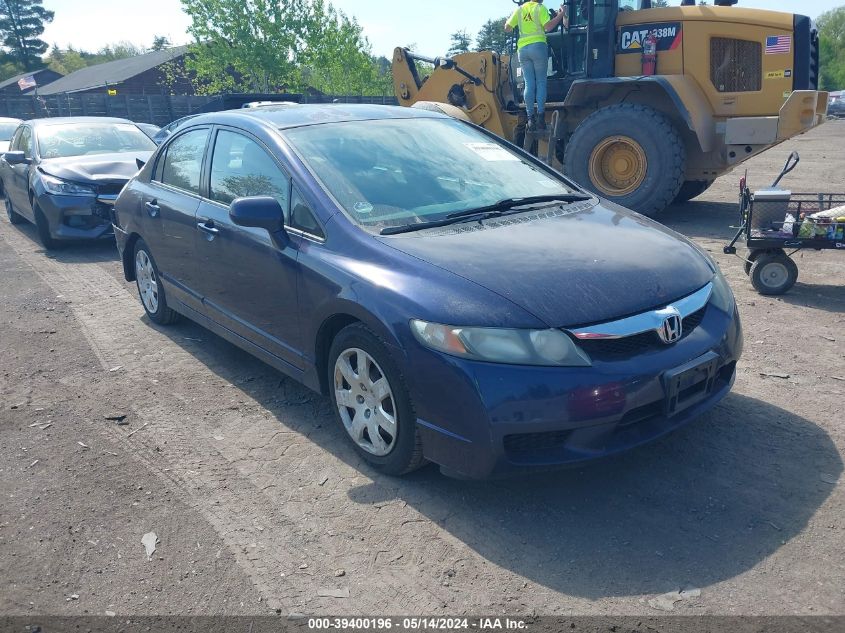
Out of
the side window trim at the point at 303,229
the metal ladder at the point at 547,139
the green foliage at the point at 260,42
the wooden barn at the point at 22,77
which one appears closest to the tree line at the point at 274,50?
the green foliage at the point at 260,42

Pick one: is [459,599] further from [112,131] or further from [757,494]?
[112,131]

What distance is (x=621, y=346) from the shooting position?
2967 mm

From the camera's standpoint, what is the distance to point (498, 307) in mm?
2957

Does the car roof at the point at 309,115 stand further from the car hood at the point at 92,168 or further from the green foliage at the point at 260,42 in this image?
the green foliage at the point at 260,42

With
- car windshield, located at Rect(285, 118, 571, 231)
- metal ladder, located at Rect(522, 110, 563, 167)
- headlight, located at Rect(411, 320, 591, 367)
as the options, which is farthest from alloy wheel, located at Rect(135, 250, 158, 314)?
metal ladder, located at Rect(522, 110, 563, 167)

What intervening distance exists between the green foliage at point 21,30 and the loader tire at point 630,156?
80.1 meters

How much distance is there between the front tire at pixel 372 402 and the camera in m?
3.16

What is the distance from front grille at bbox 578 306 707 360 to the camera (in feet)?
9.57

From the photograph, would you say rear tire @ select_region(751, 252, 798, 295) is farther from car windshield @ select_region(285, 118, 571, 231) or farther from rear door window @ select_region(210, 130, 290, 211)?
rear door window @ select_region(210, 130, 290, 211)

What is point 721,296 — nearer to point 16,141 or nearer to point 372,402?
point 372,402

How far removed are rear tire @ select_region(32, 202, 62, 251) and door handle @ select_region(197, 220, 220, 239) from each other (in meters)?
5.53

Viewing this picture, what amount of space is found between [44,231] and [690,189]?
880cm

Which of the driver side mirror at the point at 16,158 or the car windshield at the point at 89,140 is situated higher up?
the car windshield at the point at 89,140

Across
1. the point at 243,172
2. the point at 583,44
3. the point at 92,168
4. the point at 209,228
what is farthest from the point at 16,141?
the point at 583,44
